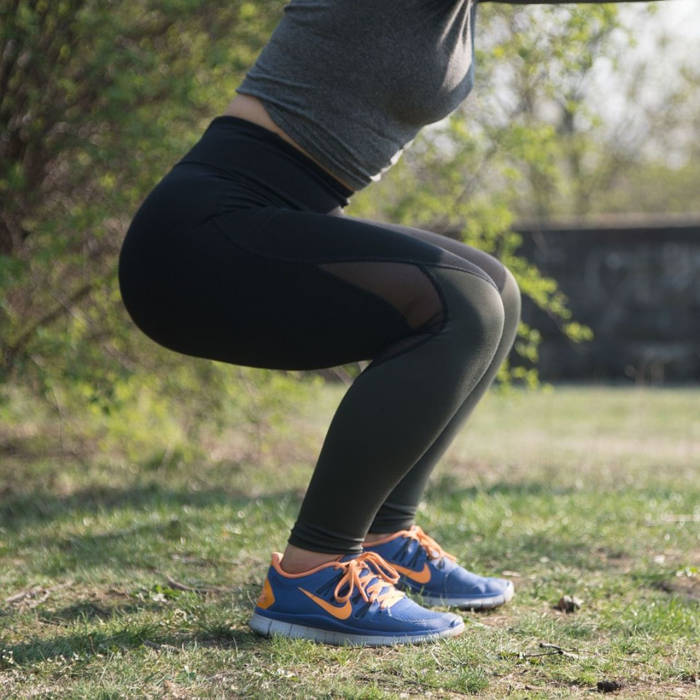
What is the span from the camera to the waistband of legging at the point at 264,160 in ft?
6.95

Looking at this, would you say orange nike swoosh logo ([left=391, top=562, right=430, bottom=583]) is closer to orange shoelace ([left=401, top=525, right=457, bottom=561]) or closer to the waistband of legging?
orange shoelace ([left=401, top=525, right=457, bottom=561])

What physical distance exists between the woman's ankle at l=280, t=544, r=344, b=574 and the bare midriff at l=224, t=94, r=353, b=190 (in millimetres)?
768

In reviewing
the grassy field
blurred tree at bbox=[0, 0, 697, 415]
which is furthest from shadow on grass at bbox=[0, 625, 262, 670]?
blurred tree at bbox=[0, 0, 697, 415]

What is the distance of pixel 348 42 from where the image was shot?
2074 mm

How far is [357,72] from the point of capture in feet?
6.82

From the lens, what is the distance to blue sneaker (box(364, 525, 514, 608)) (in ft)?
7.96

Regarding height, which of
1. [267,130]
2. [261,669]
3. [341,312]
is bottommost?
[261,669]

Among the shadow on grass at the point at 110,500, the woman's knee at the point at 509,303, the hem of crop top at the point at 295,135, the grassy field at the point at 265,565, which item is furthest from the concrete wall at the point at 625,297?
the hem of crop top at the point at 295,135

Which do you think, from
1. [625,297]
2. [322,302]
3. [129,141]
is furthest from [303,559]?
[625,297]

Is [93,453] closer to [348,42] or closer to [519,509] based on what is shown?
[519,509]

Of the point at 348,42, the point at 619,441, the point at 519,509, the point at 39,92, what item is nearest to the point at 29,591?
the point at 348,42

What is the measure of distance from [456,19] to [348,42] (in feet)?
0.77

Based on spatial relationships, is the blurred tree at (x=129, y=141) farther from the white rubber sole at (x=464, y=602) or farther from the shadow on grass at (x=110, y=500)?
the white rubber sole at (x=464, y=602)

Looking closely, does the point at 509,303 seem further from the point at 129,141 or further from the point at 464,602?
the point at 129,141
